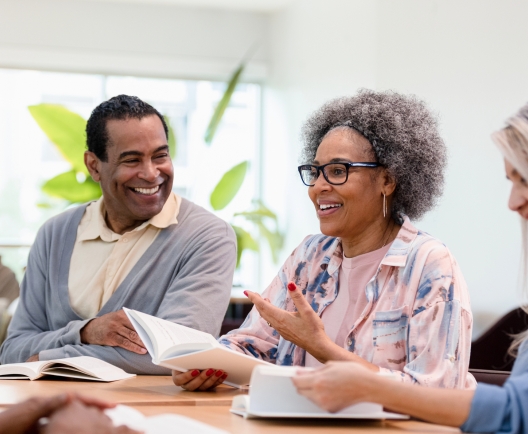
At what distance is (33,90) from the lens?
6746mm

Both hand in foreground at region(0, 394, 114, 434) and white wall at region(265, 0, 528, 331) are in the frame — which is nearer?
hand in foreground at region(0, 394, 114, 434)

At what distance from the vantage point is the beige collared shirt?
2.50 metres

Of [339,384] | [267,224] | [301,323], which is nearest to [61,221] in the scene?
[301,323]

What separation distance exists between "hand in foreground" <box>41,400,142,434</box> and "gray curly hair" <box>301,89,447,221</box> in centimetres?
119

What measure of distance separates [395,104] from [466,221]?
195cm

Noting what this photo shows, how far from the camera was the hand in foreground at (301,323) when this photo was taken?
1.77 metres

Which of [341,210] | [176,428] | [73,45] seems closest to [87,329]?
[341,210]

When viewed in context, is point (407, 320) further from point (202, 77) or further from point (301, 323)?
point (202, 77)

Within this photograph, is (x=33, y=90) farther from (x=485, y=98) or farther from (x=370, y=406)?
(x=370, y=406)

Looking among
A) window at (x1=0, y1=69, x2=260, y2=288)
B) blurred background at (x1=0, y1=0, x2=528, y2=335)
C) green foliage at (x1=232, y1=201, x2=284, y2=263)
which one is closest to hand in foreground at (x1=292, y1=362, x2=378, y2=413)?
blurred background at (x1=0, y1=0, x2=528, y2=335)

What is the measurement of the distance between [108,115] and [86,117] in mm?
4193

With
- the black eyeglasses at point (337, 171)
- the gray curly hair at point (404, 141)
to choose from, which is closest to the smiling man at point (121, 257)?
the black eyeglasses at point (337, 171)

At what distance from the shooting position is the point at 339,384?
1.33 m

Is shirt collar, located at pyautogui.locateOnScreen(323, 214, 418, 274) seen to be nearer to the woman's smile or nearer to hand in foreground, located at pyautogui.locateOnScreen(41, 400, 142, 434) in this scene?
the woman's smile
